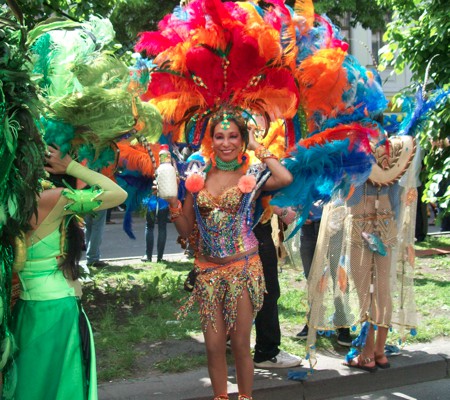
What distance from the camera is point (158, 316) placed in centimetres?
621

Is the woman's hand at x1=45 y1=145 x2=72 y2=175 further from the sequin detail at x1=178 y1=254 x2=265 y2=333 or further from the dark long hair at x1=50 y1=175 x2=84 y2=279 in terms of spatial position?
the sequin detail at x1=178 y1=254 x2=265 y2=333

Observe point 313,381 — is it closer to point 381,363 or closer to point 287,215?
point 381,363

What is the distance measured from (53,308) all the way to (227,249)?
1192 millimetres

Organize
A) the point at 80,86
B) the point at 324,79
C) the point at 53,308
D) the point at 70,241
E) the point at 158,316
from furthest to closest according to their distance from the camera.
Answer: the point at 158,316 → the point at 324,79 → the point at 70,241 → the point at 53,308 → the point at 80,86

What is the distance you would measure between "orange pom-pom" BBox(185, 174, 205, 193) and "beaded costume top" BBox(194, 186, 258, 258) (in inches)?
1.3

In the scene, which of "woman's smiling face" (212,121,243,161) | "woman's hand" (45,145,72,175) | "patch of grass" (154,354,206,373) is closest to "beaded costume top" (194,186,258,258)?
"woman's smiling face" (212,121,243,161)

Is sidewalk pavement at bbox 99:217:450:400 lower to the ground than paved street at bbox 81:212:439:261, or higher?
lower

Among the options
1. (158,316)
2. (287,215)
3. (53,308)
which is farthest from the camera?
(158,316)

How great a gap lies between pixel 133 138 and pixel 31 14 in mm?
2984

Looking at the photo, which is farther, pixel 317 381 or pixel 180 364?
pixel 180 364

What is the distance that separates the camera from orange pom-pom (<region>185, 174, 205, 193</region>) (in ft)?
13.5

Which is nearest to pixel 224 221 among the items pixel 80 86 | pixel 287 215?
pixel 287 215

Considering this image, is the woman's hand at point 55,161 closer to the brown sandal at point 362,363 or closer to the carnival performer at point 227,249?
the carnival performer at point 227,249

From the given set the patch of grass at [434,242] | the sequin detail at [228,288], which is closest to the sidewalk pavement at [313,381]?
the sequin detail at [228,288]
